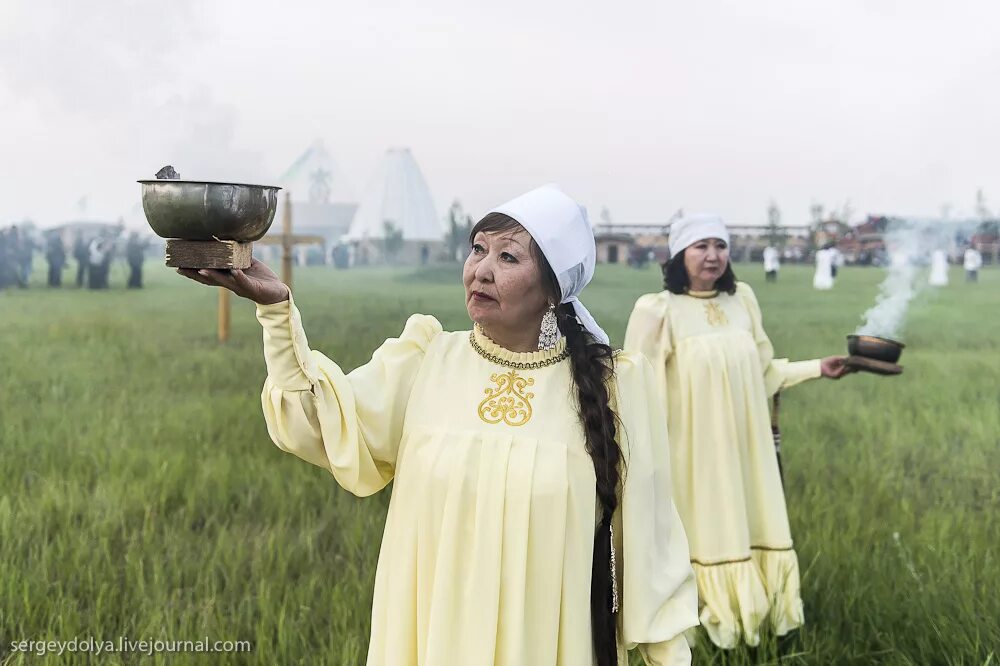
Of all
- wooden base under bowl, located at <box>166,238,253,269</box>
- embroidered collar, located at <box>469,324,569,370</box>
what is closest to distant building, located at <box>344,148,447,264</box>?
embroidered collar, located at <box>469,324,569,370</box>

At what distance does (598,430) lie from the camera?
1932mm

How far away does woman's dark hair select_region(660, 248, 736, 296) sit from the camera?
3805 mm

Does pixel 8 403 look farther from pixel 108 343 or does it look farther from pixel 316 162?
pixel 316 162

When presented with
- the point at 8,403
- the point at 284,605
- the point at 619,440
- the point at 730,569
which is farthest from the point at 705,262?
the point at 8,403

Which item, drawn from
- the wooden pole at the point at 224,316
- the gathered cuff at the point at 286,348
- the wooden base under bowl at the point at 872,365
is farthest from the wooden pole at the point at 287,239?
the gathered cuff at the point at 286,348

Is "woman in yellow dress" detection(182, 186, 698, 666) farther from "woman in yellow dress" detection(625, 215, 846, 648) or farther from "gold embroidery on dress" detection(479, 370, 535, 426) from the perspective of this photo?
"woman in yellow dress" detection(625, 215, 846, 648)

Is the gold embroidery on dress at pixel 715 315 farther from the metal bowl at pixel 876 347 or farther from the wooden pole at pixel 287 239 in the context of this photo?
the wooden pole at pixel 287 239

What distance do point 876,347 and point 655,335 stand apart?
36.9 inches

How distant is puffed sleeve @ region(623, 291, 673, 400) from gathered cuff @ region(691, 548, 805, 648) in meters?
0.73

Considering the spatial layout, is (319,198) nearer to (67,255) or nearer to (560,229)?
(67,255)

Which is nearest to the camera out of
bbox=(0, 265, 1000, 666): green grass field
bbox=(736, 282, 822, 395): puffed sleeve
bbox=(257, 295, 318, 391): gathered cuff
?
bbox=(257, 295, 318, 391): gathered cuff

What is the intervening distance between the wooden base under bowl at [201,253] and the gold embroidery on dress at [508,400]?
0.63 m

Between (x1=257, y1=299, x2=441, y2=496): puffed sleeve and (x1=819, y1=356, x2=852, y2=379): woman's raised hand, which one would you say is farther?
(x1=819, y1=356, x2=852, y2=379): woman's raised hand

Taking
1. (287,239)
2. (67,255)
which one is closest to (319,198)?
(287,239)
